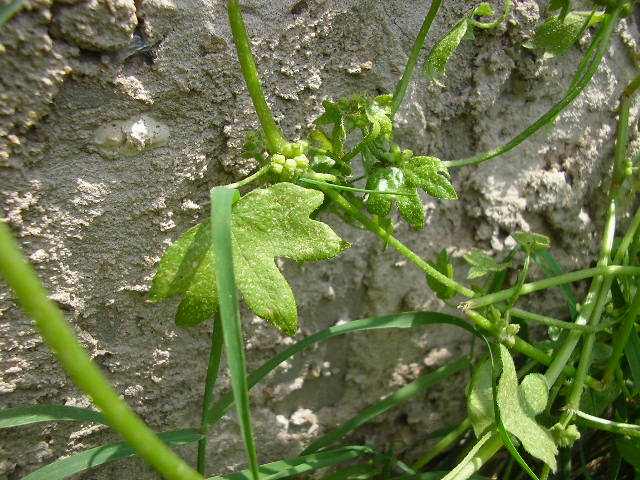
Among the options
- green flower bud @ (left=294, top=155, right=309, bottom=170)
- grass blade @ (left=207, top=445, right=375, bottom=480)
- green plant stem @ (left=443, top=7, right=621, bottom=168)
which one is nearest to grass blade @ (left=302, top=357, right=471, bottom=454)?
grass blade @ (left=207, top=445, right=375, bottom=480)

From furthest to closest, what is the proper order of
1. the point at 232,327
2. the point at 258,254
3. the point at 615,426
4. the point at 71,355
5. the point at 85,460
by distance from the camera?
the point at 615,426, the point at 85,460, the point at 258,254, the point at 232,327, the point at 71,355

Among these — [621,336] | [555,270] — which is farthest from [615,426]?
[555,270]

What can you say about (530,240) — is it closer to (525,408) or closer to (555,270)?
(555,270)

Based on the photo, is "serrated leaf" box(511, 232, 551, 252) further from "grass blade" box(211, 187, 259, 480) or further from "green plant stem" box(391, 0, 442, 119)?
"grass blade" box(211, 187, 259, 480)

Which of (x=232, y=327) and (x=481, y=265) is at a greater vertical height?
(x=232, y=327)

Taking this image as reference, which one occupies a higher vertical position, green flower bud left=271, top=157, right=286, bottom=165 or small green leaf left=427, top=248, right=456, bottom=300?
green flower bud left=271, top=157, right=286, bottom=165

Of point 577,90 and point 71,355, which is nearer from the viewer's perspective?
point 71,355

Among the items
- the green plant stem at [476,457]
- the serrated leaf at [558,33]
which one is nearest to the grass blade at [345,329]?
the green plant stem at [476,457]
